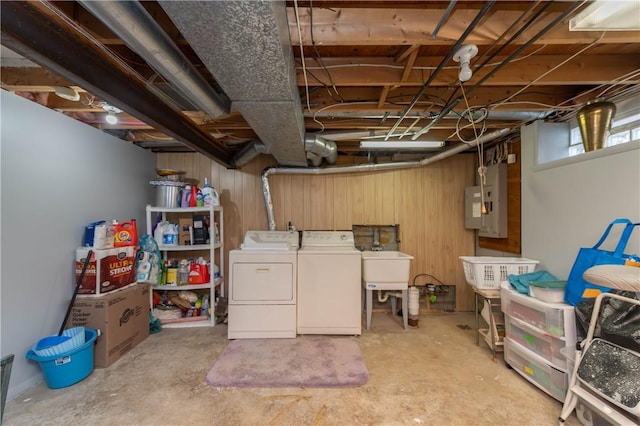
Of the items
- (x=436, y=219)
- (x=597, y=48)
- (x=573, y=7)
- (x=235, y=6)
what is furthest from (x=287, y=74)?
(x=436, y=219)

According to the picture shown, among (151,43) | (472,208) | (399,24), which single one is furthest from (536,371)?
(151,43)

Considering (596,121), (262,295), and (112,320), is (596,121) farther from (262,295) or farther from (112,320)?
(112,320)

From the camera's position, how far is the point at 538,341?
196cm

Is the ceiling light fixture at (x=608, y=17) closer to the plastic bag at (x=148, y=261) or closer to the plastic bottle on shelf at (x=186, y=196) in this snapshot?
the plastic bottle on shelf at (x=186, y=196)

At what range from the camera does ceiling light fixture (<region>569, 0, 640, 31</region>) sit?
119 cm

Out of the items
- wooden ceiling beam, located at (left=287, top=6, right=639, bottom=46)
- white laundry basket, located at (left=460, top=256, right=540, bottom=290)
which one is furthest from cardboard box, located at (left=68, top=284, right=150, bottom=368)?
white laundry basket, located at (left=460, top=256, right=540, bottom=290)

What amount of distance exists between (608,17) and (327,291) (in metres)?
2.81

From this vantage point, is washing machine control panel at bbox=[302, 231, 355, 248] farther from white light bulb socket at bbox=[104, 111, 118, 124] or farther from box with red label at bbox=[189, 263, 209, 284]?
white light bulb socket at bbox=[104, 111, 118, 124]

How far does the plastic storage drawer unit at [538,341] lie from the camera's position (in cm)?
181

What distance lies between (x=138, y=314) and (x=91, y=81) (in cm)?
231

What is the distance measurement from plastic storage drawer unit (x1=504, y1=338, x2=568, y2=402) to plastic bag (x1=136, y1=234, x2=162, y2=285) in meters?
3.73

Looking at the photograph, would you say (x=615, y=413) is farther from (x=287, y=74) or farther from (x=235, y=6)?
(x=235, y=6)

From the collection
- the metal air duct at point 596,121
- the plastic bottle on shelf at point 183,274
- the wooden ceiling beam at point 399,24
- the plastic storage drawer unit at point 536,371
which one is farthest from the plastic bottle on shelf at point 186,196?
the metal air duct at point 596,121

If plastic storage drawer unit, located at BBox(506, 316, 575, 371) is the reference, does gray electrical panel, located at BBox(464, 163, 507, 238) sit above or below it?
above
